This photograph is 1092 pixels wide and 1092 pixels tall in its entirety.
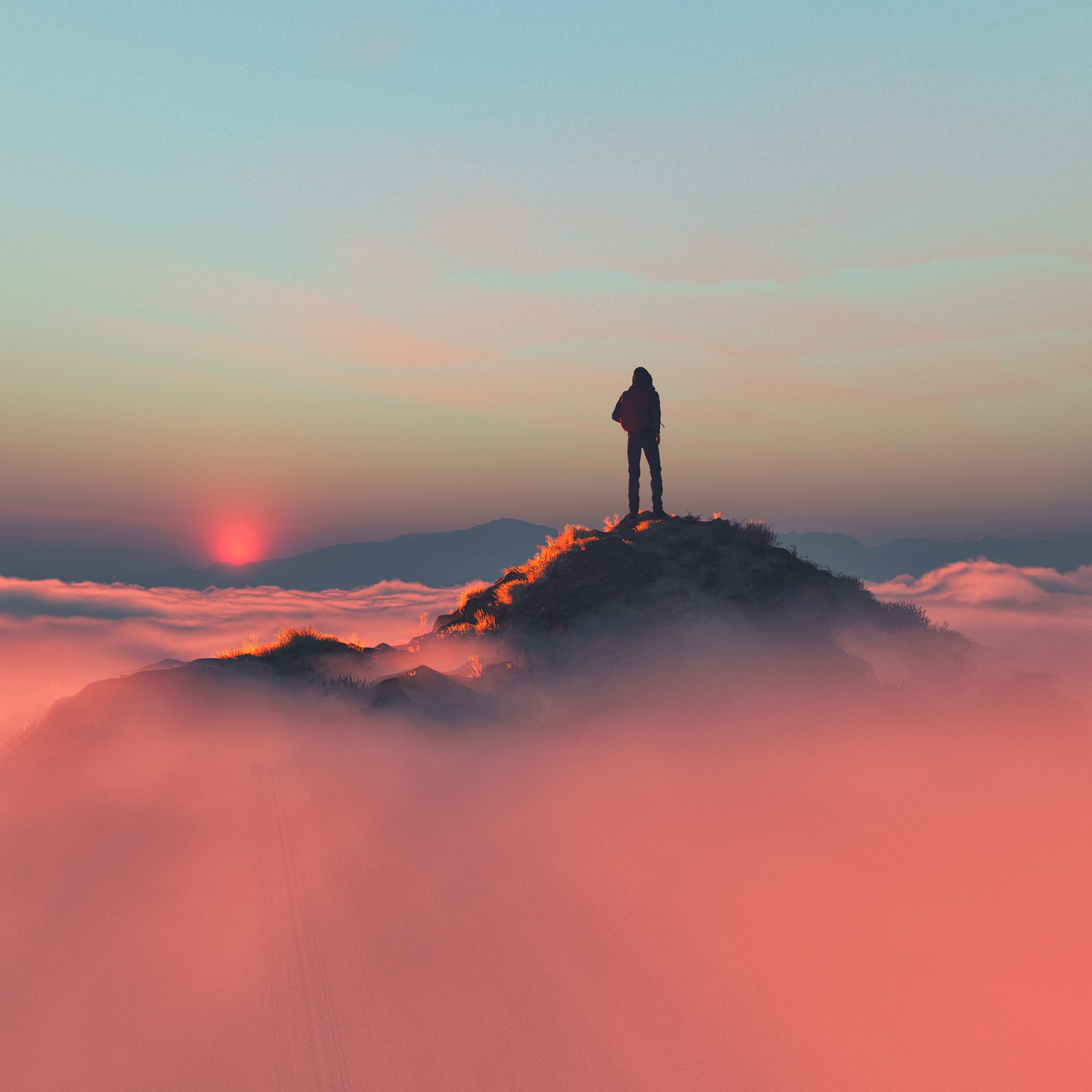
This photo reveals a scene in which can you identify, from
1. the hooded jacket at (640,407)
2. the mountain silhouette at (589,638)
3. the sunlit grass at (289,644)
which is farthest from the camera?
the hooded jacket at (640,407)

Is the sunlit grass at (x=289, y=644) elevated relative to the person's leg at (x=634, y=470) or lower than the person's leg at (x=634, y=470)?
lower

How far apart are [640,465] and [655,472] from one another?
0.54 m

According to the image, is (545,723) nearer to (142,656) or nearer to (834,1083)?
(834,1083)

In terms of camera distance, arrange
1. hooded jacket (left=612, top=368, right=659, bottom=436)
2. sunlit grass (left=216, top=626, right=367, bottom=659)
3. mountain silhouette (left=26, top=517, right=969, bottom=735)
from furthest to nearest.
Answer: hooded jacket (left=612, top=368, right=659, bottom=436), sunlit grass (left=216, top=626, right=367, bottom=659), mountain silhouette (left=26, top=517, right=969, bottom=735)

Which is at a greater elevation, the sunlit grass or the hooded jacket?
the hooded jacket

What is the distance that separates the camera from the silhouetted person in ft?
67.2

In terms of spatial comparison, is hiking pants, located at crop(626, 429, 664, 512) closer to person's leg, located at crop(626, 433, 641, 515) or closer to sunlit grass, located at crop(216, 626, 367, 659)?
person's leg, located at crop(626, 433, 641, 515)

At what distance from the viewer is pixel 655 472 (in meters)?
21.1

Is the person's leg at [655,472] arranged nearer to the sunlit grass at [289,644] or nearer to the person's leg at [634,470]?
the person's leg at [634,470]

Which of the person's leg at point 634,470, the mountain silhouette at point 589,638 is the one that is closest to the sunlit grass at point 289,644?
the mountain silhouette at point 589,638

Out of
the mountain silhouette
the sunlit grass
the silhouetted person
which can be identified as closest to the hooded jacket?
the silhouetted person

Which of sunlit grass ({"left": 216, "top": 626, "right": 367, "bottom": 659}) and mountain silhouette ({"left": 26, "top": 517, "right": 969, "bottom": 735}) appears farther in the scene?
sunlit grass ({"left": 216, "top": 626, "right": 367, "bottom": 659})

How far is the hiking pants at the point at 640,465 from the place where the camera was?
811 inches

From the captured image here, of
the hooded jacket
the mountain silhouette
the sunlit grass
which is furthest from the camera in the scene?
the hooded jacket
